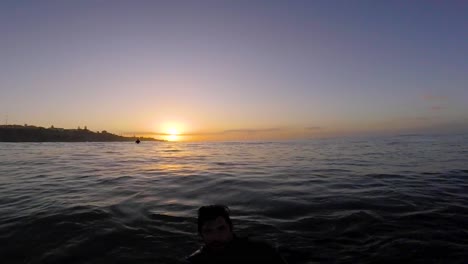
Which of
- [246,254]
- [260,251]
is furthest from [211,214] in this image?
[260,251]

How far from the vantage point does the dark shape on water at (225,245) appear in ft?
17.7

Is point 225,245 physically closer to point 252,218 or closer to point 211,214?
point 211,214

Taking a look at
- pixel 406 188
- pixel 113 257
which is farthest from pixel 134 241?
pixel 406 188

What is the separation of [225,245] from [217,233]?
0.25m

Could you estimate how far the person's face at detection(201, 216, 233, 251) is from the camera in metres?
5.43

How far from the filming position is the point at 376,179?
60.5ft

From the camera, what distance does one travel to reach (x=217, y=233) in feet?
17.8

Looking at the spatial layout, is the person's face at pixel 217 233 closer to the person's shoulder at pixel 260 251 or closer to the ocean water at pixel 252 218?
the person's shoulder at pixel 260 251

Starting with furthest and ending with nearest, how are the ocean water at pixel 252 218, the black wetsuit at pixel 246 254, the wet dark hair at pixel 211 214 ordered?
the ocean water at pixel 252 218 < the wet dark hair at pixel 211 214 < the black wetsuit at pixel 246 254

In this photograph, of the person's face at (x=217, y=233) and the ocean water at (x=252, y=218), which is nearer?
the person's face at (x=217, y=233)

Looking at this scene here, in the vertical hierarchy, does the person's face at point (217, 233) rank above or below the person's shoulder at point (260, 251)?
above

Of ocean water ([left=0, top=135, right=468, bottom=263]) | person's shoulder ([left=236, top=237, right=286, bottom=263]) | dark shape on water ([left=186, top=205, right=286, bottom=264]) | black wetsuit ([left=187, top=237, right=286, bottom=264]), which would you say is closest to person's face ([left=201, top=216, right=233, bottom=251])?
dark shape on water ([left=186, top=205, right=286, bottom=264])

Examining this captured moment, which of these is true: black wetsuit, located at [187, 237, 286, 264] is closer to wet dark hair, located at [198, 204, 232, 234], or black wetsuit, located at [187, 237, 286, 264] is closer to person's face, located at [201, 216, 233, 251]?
person's face, located at [201, 216, 233, 251]

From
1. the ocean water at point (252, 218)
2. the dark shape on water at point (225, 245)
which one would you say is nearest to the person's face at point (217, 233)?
the dark shape on water at point (225, 245)
